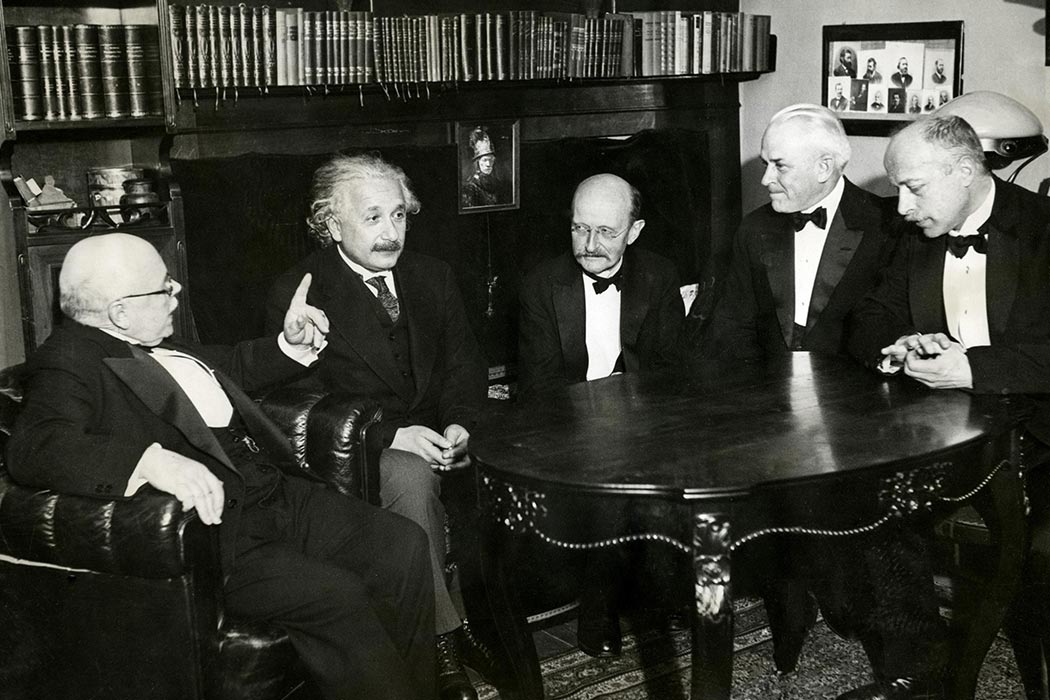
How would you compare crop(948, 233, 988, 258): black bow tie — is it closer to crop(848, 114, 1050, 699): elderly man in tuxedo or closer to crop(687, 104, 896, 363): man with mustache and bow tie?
crop(848, 114, 1050, 699): elderly man in tuxedo

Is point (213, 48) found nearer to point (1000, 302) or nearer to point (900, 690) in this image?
point (1000, 302)

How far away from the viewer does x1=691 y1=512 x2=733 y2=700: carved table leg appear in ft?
7.34

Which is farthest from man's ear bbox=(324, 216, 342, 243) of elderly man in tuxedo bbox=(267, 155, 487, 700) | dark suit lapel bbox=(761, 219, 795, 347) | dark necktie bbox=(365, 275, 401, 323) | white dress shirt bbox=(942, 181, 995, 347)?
white dress shirt bbox=(942, 181, 995, 347)

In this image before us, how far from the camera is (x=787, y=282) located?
12.3 feet

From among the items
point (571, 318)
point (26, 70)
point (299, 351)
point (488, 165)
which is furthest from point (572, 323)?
Answer: point (26, 70)

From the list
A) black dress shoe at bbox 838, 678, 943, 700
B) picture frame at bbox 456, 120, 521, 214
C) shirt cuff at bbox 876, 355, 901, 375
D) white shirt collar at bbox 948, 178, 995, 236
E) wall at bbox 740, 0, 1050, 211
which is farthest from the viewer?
picture frame at bbox 456, 120, 521, 214

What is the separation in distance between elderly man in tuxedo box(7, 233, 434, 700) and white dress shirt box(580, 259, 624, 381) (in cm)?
103

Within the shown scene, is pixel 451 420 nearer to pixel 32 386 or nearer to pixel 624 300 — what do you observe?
pixel 624 300

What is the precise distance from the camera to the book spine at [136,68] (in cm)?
415

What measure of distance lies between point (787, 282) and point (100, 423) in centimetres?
217

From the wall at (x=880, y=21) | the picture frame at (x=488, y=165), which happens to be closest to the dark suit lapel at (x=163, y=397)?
the picture frame at (x=488, y=165)

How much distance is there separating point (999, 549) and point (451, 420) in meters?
1.51

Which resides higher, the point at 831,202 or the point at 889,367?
the point at 831,202

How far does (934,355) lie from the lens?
9.66ft
